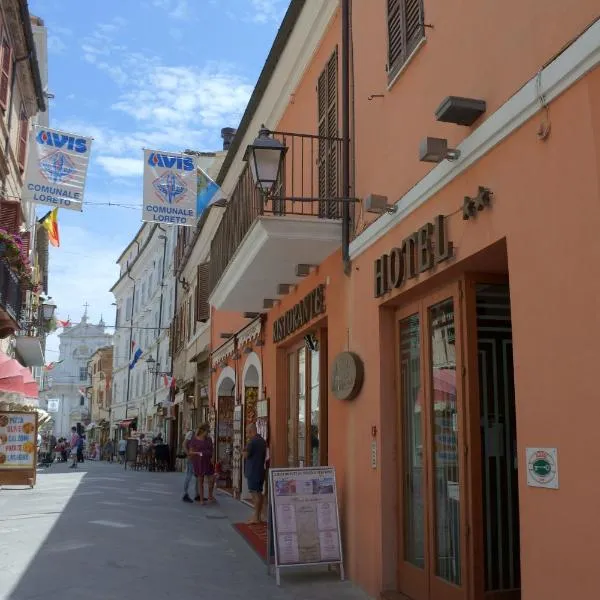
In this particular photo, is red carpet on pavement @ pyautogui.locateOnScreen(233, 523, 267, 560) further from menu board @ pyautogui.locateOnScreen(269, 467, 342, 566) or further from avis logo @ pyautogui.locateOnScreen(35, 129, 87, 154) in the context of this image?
avis logo @ pyautogui.locateOnScreen(35, 129, 87, 154)

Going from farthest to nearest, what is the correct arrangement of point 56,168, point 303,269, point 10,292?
point 10,292 → point 56,168 → point 303,269

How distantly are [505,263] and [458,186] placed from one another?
680mm

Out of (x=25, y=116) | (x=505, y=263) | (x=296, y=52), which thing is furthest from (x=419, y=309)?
(x=25, y=116)

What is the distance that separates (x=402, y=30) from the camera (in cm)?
645

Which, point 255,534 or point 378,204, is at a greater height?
point 378,204

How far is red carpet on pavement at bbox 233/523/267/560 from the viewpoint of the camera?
29.0 feet

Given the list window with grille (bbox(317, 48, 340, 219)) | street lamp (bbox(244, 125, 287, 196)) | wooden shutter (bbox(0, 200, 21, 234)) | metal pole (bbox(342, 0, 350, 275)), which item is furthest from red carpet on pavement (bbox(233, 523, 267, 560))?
wooden shutter (bbox(0, 200, 21, 234))

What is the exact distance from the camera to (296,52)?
10.0m

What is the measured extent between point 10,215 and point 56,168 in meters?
3.81

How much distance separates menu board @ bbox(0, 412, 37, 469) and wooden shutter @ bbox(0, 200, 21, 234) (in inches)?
171

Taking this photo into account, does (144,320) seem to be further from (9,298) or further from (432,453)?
(432,453)

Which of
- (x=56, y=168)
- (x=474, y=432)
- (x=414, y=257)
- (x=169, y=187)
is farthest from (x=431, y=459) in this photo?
(x=56, y=168)

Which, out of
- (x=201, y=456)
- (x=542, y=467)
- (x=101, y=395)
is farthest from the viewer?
(x=101, y=395)

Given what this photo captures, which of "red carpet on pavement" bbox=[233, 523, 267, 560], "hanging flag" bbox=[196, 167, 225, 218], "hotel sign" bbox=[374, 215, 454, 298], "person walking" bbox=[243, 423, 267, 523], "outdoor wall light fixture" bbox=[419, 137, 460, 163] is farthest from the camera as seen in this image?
"hanging flag" bbox=[196, 167, 225, 218]
